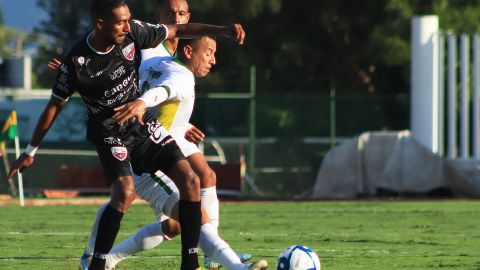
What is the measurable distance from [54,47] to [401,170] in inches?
1505

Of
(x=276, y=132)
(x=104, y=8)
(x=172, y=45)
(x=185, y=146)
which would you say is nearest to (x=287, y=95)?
(x=276, y=132)

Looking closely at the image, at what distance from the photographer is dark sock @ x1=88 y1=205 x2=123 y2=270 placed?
790 cm

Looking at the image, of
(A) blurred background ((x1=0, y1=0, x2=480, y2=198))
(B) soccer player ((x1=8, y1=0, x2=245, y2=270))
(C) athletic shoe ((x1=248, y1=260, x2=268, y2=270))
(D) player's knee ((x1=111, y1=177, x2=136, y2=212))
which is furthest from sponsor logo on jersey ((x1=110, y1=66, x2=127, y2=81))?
(A) blurred background ((x1=0, y1=0, x2=480, y2=198))

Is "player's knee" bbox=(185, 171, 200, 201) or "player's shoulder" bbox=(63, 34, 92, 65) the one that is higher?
"player's shoulder" bbox=(63, 34, 92, 65)

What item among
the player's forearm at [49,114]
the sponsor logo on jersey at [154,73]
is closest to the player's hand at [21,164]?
the player's forearm at [49,114]

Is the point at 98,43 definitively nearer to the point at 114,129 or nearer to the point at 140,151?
the point at 114,129

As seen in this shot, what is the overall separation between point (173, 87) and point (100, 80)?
1.68 ft

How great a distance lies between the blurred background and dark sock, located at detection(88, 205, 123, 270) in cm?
1521

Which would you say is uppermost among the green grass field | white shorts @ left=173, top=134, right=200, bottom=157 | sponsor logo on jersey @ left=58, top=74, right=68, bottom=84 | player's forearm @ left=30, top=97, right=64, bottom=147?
sponsor logo on jersey @ left=58, top=74, right=68, bottom=84

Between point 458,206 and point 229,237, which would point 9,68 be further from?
point 229,237

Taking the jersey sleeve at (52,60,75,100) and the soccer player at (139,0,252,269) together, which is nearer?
the jersey sleeve at (52,60,75,100)

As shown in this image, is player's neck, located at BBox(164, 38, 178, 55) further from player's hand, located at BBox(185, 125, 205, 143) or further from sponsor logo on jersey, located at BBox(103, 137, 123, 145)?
sponsor logo on jersey, located at BBox(103, 137, 123, 145)

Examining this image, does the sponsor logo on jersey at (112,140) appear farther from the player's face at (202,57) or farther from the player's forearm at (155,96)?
the player's face at (202,57)

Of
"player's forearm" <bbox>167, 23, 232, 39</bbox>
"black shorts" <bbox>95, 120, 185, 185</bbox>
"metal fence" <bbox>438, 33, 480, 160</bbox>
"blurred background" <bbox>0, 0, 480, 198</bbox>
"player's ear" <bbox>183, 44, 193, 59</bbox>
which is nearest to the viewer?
"black shorts" <bbox>95, 120, 185, 185</bbox>
